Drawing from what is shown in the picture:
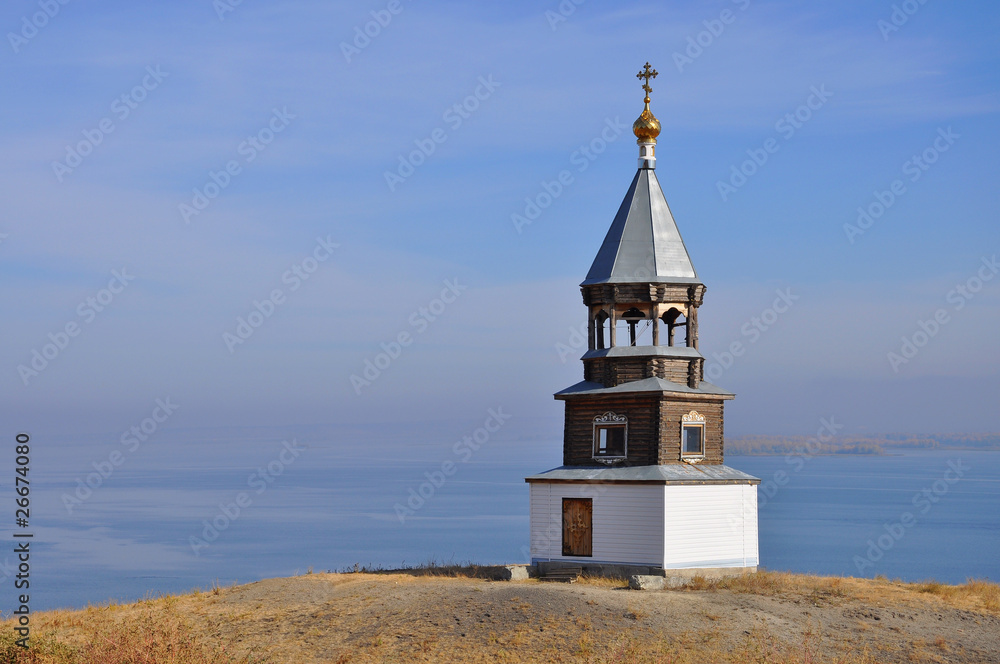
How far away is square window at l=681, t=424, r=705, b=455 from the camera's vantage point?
102 feet

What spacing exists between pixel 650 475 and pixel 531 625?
7.10m

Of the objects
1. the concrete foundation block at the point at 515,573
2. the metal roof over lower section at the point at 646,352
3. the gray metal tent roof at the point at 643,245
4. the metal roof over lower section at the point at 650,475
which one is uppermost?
the gray metal tent roof at the point at 643,245

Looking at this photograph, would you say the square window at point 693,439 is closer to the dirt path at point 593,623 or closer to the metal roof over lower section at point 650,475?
the metal roof over lower section at point 650,475

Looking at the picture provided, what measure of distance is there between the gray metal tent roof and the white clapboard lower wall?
19.8ft

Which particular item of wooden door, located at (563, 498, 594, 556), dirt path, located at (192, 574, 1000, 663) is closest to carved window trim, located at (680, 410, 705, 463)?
wooden door, located at (563, 498, 594, 556)

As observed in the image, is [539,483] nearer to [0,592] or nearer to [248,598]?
[248,598]

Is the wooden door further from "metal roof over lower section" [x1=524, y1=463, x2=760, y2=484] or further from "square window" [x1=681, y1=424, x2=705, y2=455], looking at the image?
"square window" [x1=681, y1=424, x2=705, y2=455]

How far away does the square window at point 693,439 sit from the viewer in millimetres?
30984

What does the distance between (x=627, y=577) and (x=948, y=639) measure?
8.12 metres

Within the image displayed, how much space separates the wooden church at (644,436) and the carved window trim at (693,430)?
0.13 feet

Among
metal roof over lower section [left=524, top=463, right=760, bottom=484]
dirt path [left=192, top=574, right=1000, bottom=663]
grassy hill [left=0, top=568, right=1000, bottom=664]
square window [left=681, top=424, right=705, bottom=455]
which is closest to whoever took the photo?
grassy hill [left=0, top=568, right=1000, bottom=664]

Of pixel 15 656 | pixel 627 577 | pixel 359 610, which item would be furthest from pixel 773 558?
pixel 15 656

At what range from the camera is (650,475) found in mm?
29344

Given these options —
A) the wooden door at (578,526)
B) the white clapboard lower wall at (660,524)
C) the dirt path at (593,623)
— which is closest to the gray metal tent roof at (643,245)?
the white clapboard lower wall at (660,524)
